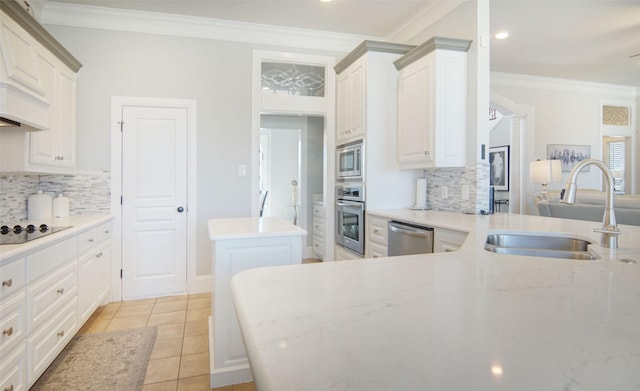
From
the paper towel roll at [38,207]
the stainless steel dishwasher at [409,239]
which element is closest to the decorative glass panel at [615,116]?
the stainless steel dishwasher at [409,239]

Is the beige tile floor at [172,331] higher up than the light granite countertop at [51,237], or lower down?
lower down

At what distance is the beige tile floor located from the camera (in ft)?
6.86

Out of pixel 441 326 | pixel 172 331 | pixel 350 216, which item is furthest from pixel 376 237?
pixel 441 326

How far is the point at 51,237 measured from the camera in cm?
207

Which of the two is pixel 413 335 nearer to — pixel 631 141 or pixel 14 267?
pixel 14 267

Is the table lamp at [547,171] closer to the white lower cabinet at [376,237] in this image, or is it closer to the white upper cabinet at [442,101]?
the white upper cabinet at [442,101]

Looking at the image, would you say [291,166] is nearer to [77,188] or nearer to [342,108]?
[342,108]

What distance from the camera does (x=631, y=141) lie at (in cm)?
659

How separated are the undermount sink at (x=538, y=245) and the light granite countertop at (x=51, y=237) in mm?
2173

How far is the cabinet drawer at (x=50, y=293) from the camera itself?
1846mm

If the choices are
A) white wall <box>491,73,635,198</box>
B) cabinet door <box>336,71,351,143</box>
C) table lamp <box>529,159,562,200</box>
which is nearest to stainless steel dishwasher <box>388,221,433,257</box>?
cabinet door <box>336,71,351,143</box>

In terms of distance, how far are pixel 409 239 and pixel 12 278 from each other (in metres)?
2.38

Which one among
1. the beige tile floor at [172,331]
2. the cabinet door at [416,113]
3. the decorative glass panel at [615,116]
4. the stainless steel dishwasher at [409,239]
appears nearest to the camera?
the beige tile floor at [172,331]

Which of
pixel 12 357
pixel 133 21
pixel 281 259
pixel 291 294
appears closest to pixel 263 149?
pixel 133 21
